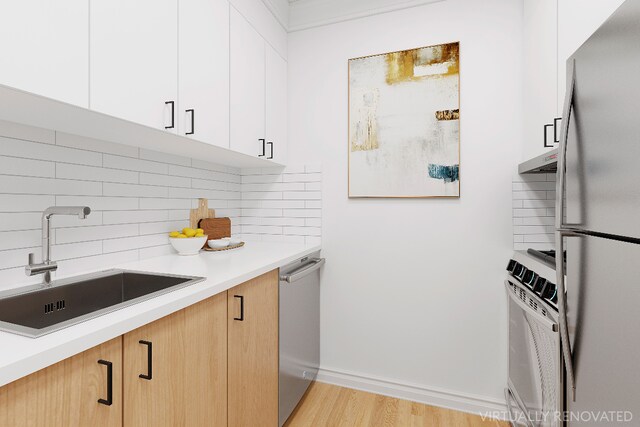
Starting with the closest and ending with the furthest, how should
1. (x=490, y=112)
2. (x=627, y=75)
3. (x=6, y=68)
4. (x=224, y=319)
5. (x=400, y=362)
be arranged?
(x=627, y=75)
(x=6, y=68)
(x=224, y=319)
(x=490, y=112)
(x=400, y=362)

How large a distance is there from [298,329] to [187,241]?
83 cm

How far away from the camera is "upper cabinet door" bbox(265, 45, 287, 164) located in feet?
6.93

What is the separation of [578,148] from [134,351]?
1.33 metres

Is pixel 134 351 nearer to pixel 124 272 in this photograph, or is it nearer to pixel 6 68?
pixel 124 272

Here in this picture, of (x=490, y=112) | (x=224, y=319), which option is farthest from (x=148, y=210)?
(x=490, y=112)

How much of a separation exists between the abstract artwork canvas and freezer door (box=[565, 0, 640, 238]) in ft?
3.70

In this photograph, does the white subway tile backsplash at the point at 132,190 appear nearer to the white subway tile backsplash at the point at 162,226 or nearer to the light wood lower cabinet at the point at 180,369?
the white subway tile backsplash at the point at 162,226

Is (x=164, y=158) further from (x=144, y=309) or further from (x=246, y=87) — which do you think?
(x=144, y=309)

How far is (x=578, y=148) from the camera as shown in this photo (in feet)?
2.84

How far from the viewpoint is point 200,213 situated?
2.07m

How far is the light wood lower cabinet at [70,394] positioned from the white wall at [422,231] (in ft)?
5.26

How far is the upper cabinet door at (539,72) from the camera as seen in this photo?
1.45 metres

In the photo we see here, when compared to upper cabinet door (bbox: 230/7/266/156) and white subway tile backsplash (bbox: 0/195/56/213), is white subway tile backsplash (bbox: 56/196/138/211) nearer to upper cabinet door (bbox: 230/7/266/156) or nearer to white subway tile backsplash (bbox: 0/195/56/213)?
white subway tile backsplash (bbox: 0/195/56/213)

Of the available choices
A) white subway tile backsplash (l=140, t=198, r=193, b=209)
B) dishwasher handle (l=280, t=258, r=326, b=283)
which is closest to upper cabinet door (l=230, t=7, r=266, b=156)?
white subway tile backsplash (l=140, t=198, r=193, b=209)
